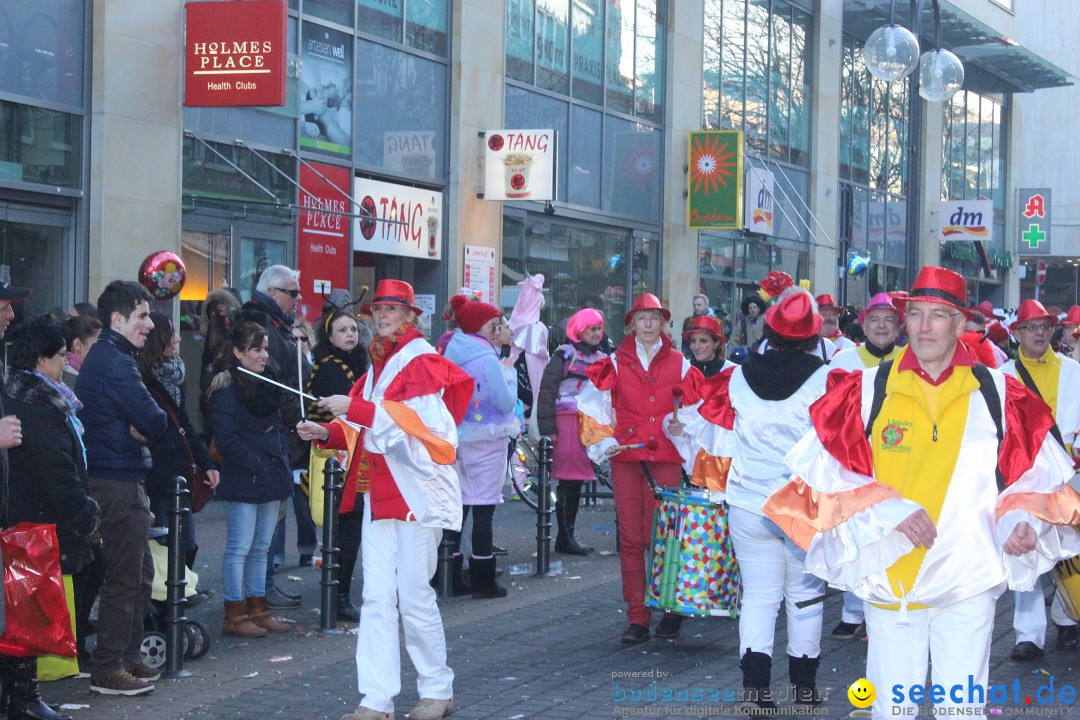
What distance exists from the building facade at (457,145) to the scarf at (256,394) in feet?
18.0

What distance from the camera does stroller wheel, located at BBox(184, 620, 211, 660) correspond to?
7.77m

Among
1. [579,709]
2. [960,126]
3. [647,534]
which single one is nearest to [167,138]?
[647,534]

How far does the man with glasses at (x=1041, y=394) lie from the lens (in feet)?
26.3

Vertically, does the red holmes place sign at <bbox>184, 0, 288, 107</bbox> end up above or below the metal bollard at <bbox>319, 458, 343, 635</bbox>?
above

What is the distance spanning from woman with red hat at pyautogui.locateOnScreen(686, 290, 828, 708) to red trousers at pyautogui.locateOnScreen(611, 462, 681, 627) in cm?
176

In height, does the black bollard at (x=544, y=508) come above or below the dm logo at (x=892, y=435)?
below

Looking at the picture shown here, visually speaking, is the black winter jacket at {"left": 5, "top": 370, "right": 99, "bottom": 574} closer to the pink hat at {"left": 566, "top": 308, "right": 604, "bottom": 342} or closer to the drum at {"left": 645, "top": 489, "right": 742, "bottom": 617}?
the drum at {"left": 645, "top": 489, "right": 742, "bottom": 617}

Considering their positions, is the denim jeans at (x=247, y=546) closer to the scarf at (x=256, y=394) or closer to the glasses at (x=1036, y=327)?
the scarf at (x=256, y=394)

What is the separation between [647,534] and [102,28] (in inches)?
309

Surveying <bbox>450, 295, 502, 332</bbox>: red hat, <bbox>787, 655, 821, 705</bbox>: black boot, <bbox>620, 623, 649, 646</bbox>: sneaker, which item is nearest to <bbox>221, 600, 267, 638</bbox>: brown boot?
<bbox>620, 623, 649, 646</bbox>: sneaker

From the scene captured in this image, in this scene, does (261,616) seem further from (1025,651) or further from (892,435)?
(892,435)

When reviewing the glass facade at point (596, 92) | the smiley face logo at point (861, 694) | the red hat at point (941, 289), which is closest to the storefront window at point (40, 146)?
the glass facade at point (596, 92)

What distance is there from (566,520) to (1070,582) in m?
5.05

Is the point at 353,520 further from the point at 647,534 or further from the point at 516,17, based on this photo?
the point at 516,17
